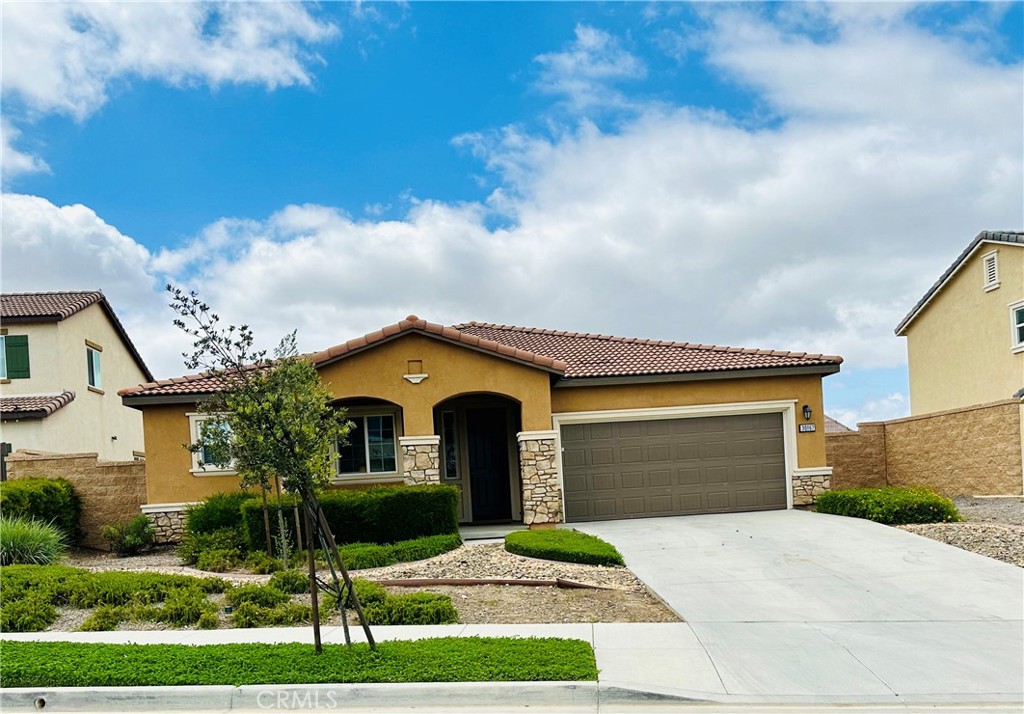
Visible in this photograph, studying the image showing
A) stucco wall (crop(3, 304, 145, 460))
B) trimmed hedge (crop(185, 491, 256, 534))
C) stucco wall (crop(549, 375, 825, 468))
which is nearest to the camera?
trimmed hedge (crop(185, 491, 256, 534))

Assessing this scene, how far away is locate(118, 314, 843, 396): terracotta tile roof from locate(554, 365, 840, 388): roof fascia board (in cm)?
8

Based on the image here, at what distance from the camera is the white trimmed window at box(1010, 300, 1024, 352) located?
24594mm

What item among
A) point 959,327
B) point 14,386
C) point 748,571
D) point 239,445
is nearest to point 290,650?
point 239,445

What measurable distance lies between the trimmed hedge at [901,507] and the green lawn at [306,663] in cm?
948

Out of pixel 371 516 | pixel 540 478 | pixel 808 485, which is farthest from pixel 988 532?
pixel 371 516

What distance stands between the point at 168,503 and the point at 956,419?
60.4 feet

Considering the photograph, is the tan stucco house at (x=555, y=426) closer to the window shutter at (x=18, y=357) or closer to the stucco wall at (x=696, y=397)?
the stucco wall at (x=696, y=397)

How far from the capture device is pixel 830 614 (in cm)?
1030

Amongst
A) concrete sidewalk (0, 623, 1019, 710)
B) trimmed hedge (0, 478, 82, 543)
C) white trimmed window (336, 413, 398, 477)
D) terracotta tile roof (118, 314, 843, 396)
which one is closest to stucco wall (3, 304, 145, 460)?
trimmed hedge (0, 478, 82, 543)

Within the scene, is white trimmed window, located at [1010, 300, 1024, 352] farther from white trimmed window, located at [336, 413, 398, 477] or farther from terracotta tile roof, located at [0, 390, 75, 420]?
terracotta tile roof, located at [0, 390, 75, 420]

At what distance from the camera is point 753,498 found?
62.3 ft

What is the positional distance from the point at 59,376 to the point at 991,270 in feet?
89.6

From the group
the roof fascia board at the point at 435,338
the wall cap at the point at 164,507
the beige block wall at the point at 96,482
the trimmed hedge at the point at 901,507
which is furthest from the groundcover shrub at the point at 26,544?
the trimmed hedge at the point at 901,507

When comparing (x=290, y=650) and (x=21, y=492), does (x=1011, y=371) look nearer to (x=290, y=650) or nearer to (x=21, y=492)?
(x=290, y=650)
